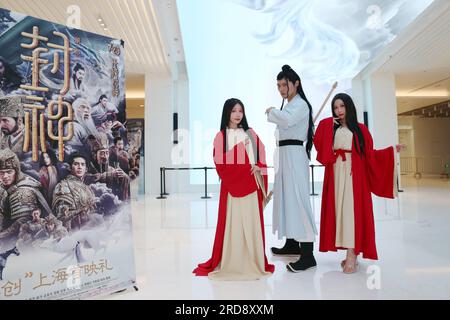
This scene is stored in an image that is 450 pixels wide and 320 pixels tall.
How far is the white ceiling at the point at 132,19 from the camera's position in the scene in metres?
4.64

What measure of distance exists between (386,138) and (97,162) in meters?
8.79

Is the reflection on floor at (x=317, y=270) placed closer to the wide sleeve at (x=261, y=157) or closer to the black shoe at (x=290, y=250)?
the black shoe at (x=290, y=250)

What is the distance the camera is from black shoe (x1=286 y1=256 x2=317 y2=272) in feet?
7.58

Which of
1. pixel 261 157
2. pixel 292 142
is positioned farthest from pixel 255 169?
pixel 292 142

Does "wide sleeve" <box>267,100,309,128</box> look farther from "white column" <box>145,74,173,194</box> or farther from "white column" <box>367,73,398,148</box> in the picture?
"white column" <box>367,73,398,148</box>

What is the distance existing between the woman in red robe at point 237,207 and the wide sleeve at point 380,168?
92cm

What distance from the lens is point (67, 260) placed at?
1.72 meters

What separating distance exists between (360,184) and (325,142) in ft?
1.44

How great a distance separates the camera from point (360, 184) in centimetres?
232

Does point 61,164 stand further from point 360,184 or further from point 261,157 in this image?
point 360,184

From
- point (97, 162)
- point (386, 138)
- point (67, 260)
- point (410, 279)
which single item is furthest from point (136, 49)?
point (386, 138)

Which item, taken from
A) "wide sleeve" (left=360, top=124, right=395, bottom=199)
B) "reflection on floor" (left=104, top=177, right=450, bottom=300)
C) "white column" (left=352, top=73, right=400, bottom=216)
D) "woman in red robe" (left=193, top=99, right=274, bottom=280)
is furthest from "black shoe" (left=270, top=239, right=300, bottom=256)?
"white column" (left=352, top=73, right=400, bottom=216)

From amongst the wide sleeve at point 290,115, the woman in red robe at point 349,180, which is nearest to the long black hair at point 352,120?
the woman in red robe at point 349,180
